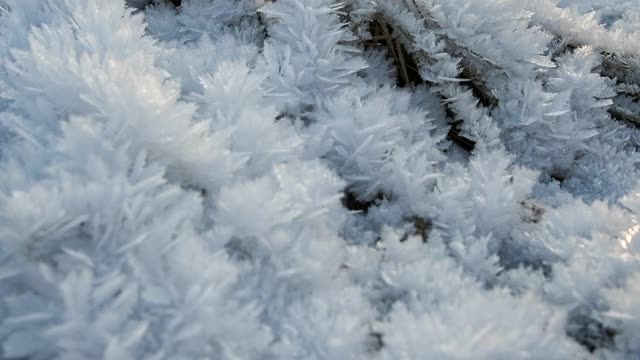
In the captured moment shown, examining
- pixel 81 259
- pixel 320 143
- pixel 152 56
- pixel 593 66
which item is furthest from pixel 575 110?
pixel 81 259

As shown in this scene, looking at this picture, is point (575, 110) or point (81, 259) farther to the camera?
point (575, 110)

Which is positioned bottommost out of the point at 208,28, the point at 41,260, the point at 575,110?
the point at 575,110

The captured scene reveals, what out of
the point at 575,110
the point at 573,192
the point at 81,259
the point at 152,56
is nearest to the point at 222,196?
the point at 81,259

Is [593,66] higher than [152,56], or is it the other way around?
[152,56]

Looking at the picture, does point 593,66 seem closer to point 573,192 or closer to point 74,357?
point 573,192

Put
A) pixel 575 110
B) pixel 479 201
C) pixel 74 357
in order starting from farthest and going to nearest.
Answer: pixel 575 110 < pixel 479 201 < pixel 74 357

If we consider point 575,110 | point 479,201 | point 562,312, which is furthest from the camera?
point 575,110

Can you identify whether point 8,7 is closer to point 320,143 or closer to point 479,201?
point 320,143
